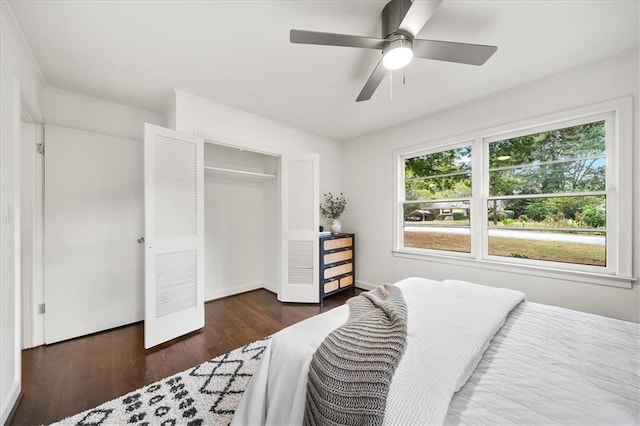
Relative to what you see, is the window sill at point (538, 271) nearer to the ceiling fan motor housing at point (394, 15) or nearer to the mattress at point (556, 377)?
the mattress at point (556, 377)

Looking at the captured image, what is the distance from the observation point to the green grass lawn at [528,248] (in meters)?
2.16

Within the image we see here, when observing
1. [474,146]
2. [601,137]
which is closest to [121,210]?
[474,146]

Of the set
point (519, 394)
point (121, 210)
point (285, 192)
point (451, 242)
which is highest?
point (285, 192)

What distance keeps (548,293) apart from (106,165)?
4.63 m

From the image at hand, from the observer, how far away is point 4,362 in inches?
56.5

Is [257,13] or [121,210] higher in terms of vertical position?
[257,13]

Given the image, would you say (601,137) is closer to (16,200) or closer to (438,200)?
(438,200)

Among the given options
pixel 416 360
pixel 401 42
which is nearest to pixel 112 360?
pixel 416 360

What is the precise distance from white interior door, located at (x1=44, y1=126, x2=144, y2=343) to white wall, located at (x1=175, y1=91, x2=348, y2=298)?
2.86 feet

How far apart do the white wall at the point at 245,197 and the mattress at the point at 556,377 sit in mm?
2920

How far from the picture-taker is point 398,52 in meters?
1.48

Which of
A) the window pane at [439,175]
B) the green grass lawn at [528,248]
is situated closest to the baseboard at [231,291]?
the green grass lawn at [528,248]

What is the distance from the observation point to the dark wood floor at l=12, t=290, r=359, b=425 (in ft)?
5.22

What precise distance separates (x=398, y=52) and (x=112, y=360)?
3.20 meters
